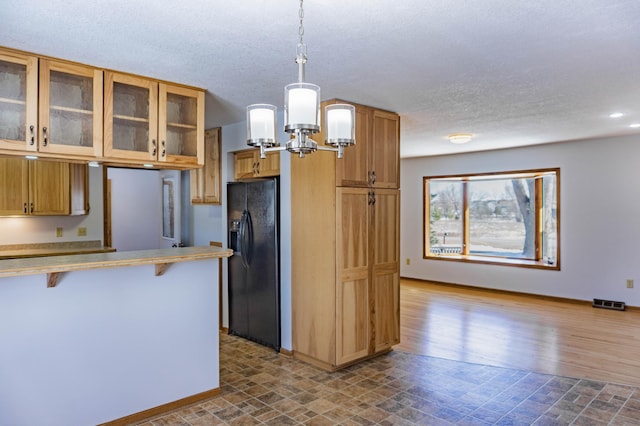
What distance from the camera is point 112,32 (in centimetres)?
219

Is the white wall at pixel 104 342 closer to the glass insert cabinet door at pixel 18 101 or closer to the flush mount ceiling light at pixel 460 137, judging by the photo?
the glass insert cabinet door at pixel 18 101

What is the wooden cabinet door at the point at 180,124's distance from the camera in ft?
9.84

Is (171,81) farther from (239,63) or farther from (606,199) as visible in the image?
(606,199)

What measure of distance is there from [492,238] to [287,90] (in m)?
6.59

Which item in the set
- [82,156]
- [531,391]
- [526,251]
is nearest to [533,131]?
[526,251]

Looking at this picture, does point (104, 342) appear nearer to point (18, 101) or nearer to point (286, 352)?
point (18, 101)

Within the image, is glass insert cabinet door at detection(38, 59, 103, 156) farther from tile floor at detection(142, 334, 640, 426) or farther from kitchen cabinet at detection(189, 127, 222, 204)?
kitchen cabinet at detection(189, 127, 222, 204)

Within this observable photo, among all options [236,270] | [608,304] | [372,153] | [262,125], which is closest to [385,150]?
[372,153]

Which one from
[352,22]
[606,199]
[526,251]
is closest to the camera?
[352,22]

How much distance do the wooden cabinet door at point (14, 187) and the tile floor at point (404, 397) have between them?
9.54 feet

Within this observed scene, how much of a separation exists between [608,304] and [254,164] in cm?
525

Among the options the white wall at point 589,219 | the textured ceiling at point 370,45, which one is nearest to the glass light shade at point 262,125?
the textured ceiling at point 370,45

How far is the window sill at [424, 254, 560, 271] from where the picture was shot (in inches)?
251

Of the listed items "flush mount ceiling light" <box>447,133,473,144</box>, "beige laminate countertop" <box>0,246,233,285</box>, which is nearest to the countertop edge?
"beige laminate countertop" <box>0,246,233,285</box>
